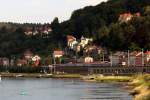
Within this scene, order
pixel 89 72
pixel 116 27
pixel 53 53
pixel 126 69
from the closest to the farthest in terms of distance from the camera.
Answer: pixel 126 69 → pixel 89 72 → pixel 116 27 → pixel 53 53

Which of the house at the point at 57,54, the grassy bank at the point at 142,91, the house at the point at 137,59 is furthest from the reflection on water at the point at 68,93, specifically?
the house at the point at 57,54

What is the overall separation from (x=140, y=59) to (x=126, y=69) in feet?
22.7

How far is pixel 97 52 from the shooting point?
192 meters

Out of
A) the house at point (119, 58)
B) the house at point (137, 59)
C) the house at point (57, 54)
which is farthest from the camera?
the house at point (57, 54)

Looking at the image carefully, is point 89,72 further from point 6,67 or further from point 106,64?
point 6,67

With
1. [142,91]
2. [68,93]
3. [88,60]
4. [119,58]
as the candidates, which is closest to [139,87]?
[142,91]

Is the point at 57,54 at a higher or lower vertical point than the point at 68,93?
higher

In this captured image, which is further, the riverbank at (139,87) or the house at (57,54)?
the house at (57,54)

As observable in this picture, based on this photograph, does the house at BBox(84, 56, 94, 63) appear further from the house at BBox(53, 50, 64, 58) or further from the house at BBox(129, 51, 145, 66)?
the house at BBox(129, 51, 145, 66)

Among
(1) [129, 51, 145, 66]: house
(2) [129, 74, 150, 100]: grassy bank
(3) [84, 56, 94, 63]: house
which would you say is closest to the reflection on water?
(2) [129, 74, 150, 100]: grassy bank

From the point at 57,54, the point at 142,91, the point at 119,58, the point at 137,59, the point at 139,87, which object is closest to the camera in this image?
the point at 142,91

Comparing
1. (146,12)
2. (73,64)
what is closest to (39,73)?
(73,64)

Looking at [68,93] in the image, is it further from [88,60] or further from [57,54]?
[57,54]

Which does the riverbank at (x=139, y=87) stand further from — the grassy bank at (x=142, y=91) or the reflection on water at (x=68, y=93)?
the reflection on water at (x=68, y=93)
